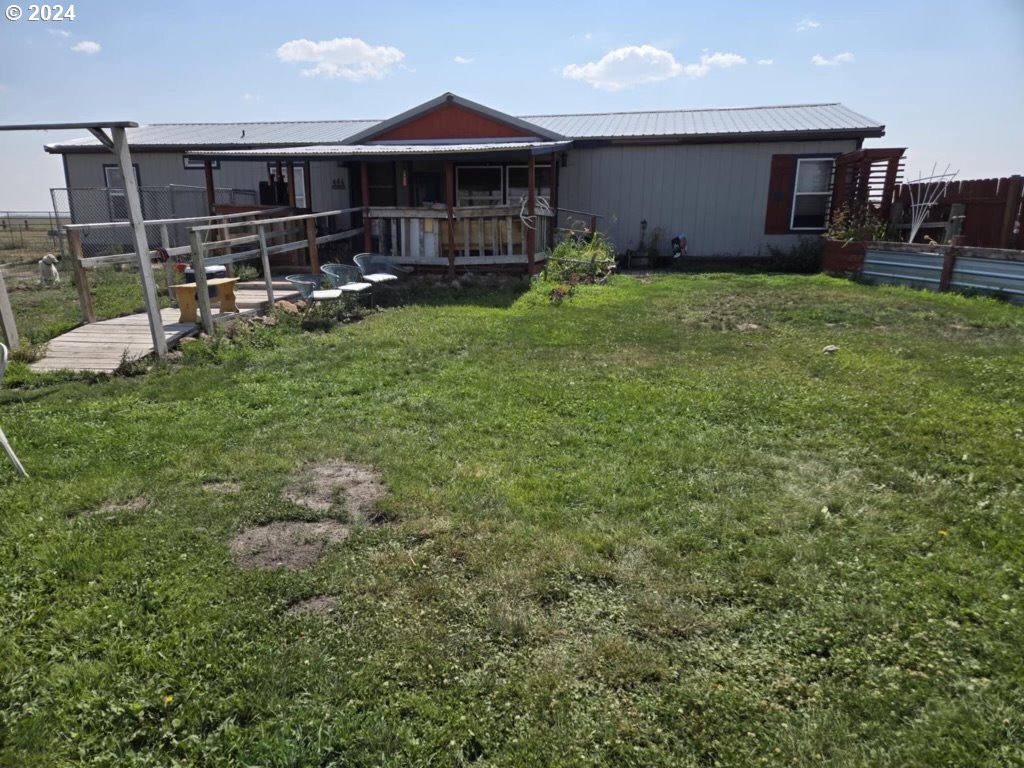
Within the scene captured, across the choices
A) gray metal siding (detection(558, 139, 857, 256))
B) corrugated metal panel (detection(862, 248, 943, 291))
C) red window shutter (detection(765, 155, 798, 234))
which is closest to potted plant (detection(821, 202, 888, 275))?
corrugated metal panel (detection(862, 248, 943, 291))

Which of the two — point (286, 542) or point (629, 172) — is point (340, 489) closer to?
point (286, 542)

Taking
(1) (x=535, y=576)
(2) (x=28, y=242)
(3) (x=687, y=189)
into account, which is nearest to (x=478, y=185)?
(3) (x=687, y=189)

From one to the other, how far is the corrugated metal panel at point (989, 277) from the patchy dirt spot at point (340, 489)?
32.0 ft

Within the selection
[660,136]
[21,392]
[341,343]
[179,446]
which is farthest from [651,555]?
[660,136]

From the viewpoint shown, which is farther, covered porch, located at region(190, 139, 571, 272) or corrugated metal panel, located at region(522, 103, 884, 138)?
corrugated metal panel, located at region(522, 103, 884, 138)

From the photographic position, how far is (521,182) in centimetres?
1672

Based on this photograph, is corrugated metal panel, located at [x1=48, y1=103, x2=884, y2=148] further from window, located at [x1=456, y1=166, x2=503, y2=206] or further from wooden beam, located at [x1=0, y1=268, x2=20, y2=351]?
wooden beam, located at [x1=0, y1=268, x2=20, y2=351]

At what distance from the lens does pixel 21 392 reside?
20.9ft

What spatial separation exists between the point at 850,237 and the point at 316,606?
41.6 feet

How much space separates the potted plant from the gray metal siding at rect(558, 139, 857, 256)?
209 cm

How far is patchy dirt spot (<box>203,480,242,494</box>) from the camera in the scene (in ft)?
14.1

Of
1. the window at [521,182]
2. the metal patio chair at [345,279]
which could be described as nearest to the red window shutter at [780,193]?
the window at [521,182]

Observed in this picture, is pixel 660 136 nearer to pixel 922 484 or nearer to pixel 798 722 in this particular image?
pixel 922 484

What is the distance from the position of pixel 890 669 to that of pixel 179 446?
4.61m
